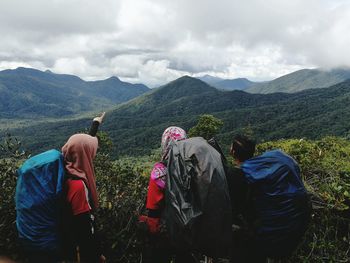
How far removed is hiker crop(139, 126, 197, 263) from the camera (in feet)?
10.4

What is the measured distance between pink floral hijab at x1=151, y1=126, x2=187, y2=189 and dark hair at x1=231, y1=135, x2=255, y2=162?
0.51 m

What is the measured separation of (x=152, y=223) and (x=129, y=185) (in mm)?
1516

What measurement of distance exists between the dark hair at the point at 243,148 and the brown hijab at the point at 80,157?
135cm

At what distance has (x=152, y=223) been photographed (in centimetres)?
325

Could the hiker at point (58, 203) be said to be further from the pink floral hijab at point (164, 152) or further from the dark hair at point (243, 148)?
the dark hair at point (243, 148)

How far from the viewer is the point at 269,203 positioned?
311 centimetres

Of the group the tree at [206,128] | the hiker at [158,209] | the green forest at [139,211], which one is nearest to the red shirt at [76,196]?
the hiker at [158,209]

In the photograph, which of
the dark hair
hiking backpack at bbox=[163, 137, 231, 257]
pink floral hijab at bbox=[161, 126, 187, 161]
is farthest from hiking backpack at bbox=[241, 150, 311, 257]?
pink floral hijab at bbox=[161, 126, 187, 161]

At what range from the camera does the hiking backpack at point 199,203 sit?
2889 millimetres

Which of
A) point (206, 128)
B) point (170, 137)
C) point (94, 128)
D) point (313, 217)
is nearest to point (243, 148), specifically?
point (170, 137)

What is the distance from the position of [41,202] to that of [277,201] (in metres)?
2.00

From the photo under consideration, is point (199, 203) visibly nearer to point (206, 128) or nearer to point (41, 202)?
point (41, 202)

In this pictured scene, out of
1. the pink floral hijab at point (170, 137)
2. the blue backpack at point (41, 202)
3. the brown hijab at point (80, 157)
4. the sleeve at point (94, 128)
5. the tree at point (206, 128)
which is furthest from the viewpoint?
the tree at point (206, 128)

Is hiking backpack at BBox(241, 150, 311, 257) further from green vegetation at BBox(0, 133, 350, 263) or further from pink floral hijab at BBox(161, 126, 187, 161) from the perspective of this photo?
green vegetation at BBox(0, 133, 350, 263)
